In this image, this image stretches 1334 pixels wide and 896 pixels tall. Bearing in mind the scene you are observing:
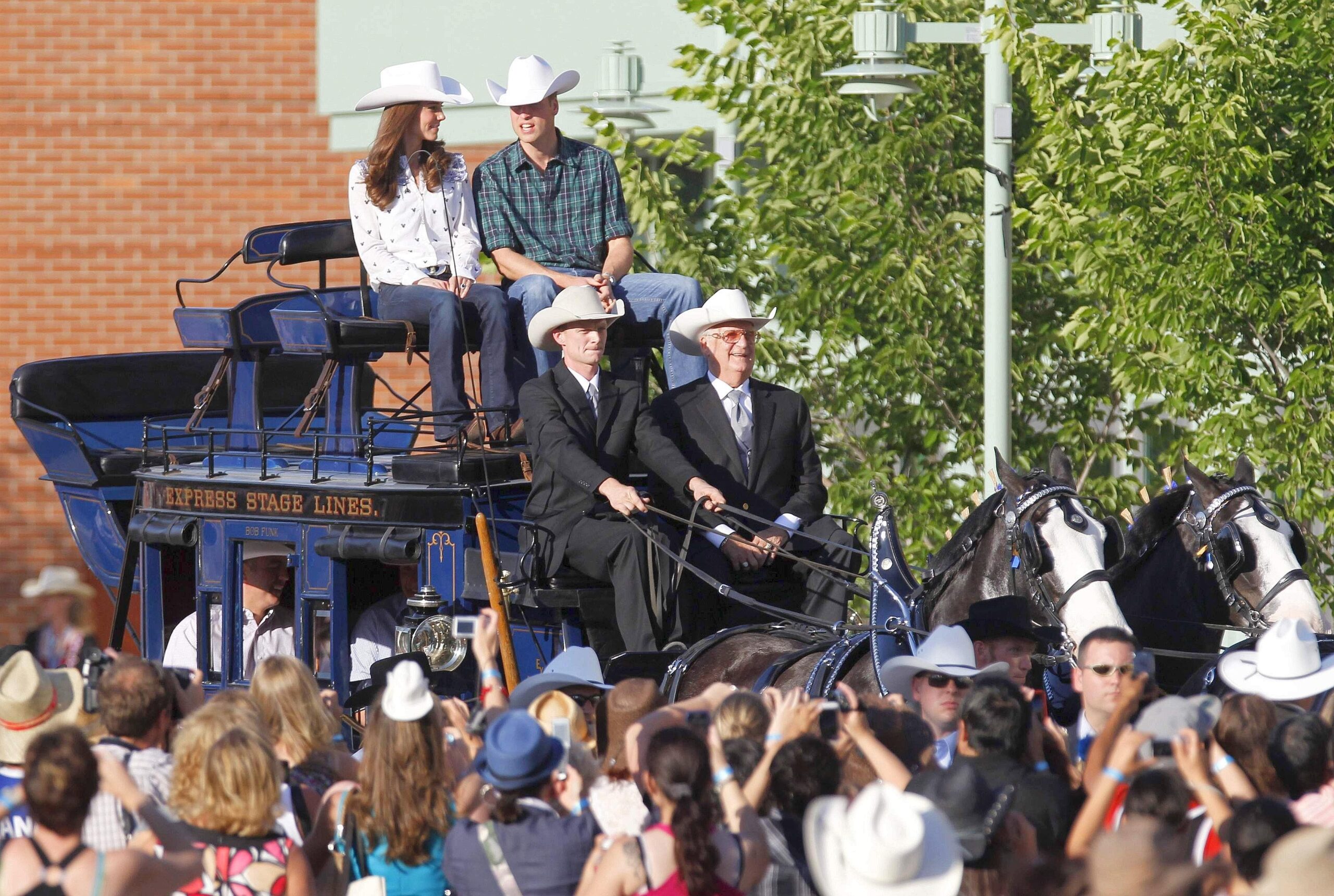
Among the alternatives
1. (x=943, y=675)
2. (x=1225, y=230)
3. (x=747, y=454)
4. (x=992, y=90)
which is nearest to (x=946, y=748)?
(x=943, y=675)

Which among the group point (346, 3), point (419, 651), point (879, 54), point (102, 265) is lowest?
point (419, 651)

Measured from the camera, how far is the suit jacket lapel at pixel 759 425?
8234 millimetres

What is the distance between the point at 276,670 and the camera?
16.8 ft

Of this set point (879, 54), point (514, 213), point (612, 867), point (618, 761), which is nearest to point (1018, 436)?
point (879, 54)

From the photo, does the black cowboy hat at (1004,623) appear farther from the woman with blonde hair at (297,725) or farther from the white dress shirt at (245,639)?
the white dress shirt at (245,639)

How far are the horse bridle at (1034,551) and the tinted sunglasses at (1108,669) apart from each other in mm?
1411

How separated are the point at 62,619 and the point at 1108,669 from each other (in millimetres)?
5209

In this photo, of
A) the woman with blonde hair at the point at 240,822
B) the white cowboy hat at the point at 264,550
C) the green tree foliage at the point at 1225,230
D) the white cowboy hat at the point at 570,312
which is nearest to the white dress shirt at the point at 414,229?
the white cowboy hat at the point at 570,312

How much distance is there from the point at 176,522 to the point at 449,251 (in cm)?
188

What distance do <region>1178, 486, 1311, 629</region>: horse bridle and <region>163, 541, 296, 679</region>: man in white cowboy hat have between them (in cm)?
413

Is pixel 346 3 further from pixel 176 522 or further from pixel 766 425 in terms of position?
pixel 766 425

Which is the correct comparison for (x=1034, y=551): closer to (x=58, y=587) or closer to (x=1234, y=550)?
(x=1234, y=550)

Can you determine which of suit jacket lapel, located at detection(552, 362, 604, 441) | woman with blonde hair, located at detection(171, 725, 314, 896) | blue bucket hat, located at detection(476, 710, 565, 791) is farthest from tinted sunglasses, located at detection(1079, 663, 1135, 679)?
suit jacket lapel, located at detection(552, 362, 604, 441)

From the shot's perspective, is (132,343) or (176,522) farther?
(132,343)
